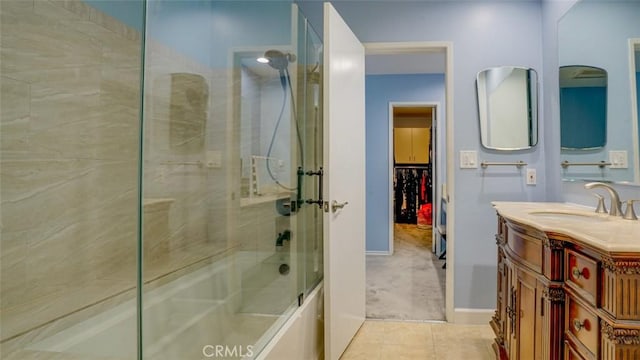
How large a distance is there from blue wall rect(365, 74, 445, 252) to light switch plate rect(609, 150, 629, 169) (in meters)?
2.87

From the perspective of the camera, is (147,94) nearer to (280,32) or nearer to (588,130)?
(280,32)

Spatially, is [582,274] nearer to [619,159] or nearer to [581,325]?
[581,325]

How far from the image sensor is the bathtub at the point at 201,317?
163 centimetres

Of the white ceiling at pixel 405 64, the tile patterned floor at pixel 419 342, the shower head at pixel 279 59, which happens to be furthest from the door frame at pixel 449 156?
the white ceiling at pixel 405 64

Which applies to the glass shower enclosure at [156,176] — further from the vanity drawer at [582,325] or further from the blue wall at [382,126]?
the blue wall at [382,126]

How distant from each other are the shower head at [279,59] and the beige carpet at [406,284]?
6.30ft

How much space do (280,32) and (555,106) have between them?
1873 mm

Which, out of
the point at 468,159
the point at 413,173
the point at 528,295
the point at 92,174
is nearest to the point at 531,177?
the point at 468,159

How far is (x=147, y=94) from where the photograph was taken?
1.77 m

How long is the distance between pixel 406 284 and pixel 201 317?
217 cm

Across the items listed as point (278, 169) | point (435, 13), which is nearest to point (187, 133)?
point (278, 169)

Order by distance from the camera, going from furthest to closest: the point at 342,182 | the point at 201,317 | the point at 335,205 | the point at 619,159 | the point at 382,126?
the point at 382,126
the point at 342,182
the point at 335,205
the point at 201,317
the point at 619,159

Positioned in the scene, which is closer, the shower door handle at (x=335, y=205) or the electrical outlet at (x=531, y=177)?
the shower door handle at (x=335, y=205)

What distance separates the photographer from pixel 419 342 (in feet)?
7.63
